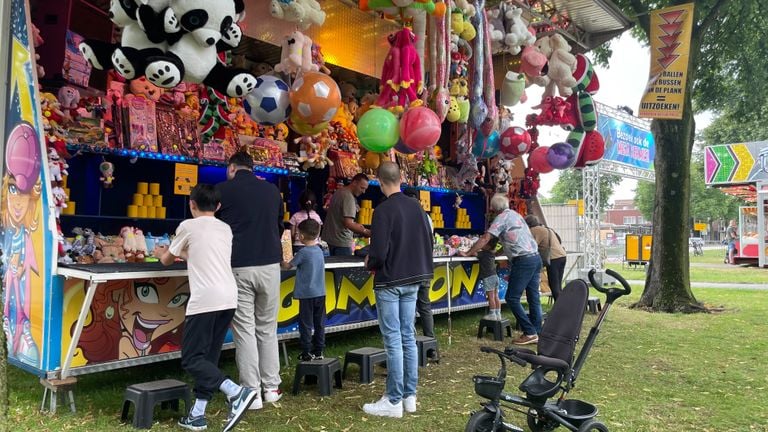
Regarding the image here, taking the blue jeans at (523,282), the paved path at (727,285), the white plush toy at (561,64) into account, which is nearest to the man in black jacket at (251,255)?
the blue jeans at (523,282)

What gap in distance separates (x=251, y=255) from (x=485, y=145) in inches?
175

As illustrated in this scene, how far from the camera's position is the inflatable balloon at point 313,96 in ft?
17.3

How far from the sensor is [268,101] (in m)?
5.18

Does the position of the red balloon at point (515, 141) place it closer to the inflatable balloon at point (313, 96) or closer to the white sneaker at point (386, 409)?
the inflatable balloon at point (313, 96)

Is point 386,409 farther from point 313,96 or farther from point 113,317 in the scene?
point 313,96

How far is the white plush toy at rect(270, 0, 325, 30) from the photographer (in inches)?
225

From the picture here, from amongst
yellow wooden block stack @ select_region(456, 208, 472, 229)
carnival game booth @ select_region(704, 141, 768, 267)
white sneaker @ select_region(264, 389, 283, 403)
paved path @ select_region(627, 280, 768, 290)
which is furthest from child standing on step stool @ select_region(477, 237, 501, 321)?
carnival game booth @ select_region(704, 141, 768, 267)

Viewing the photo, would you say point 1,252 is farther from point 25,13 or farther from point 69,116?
point 25,13

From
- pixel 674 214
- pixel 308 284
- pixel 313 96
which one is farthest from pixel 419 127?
pixel 674 214

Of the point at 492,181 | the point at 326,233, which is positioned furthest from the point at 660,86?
the point at 326,233

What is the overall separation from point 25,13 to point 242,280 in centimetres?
282

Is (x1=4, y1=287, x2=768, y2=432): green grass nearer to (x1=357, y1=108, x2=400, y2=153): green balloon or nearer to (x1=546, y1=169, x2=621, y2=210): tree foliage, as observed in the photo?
(x1=357, y1=108, x2=400, y2=153): green balloon

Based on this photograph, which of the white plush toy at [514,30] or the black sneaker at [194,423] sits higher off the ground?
the white plush toy at [514,30]

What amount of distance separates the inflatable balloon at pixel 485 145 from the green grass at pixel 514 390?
2456 millimetres
